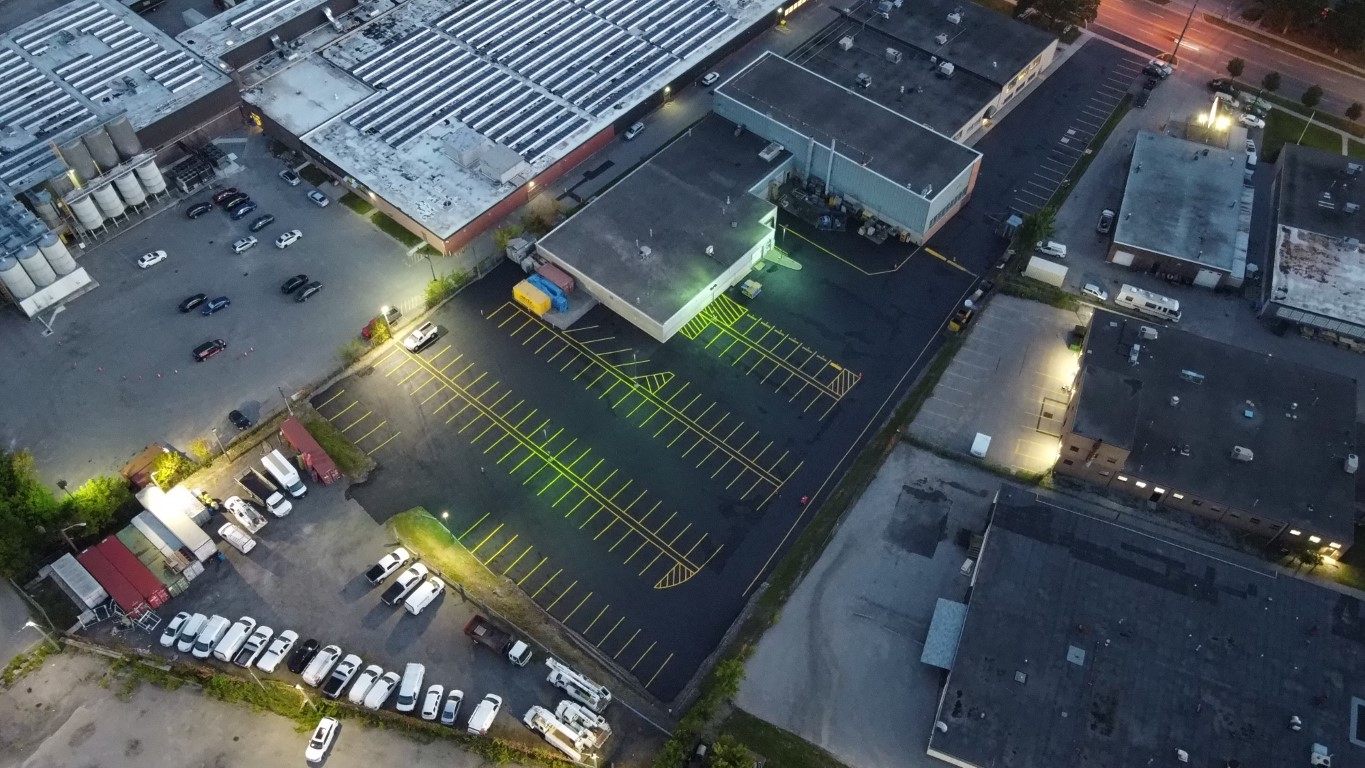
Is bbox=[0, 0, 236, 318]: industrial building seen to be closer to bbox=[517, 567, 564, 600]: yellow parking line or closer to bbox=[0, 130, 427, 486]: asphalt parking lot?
bbox=[0, 130, 427, 486]: asphalt parking lot

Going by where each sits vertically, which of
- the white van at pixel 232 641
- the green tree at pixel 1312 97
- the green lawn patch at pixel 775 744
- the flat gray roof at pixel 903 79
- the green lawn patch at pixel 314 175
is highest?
the flat gray roof at pixel 903 79

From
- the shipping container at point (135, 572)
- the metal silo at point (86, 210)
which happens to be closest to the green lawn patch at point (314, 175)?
the metal silo at point (86, 210)

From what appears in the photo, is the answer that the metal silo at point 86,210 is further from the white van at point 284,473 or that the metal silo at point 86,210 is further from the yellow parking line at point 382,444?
the yellow parking line at point 382,444

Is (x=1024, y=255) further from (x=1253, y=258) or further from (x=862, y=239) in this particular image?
(x=1253, y=258)

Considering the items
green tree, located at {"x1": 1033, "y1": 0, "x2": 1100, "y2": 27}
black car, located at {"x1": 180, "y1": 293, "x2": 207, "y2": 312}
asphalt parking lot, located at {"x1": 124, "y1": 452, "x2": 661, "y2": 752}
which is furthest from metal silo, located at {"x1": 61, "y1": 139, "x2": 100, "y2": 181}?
green tree, located at {"x1": 1033, "y1": 0, "x2": 1100, "y2": 27}

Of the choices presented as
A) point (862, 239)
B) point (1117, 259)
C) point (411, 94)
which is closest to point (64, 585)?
point (411, 94)

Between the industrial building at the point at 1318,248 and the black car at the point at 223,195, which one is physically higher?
the black car at the point at 223,195
